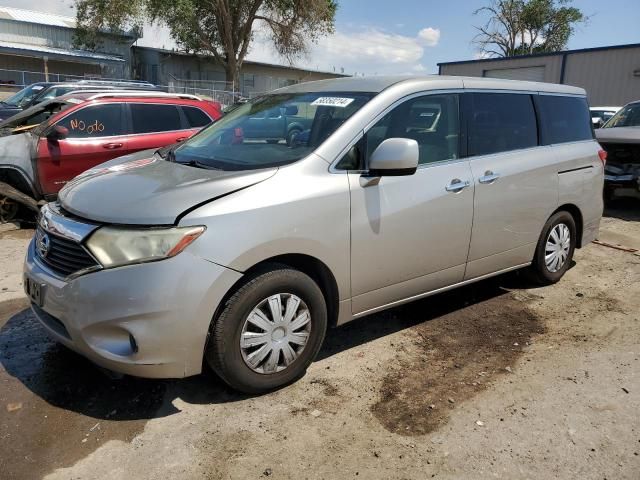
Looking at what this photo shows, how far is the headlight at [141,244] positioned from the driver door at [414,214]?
107 centimetres

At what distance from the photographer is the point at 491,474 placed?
8.38 feet

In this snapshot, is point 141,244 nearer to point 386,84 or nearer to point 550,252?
point 386,84

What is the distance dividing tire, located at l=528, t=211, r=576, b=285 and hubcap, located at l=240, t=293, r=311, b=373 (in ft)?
8.76

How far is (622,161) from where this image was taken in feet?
27.9

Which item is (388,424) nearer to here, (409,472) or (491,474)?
(409,472)

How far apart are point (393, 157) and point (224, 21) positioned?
31811 millimetres

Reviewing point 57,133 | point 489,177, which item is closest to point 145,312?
point 489,177

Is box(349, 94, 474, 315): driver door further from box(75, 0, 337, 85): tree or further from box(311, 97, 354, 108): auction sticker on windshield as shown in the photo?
box(75, 0, 337, 85): tree

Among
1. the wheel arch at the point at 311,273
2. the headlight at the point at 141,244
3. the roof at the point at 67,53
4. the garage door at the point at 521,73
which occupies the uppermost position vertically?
the roof at the point at 67,53

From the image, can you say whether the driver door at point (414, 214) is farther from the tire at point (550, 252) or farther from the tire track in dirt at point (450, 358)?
the tire at point (550, 252)

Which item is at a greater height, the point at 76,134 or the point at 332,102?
the point at 332,102

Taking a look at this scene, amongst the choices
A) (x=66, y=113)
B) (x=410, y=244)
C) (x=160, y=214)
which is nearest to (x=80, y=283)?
(x=160, y=214)

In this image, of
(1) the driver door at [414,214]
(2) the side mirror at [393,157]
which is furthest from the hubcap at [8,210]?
(2) the side mirror at [393,157]

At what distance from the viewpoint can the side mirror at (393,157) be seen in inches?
128
